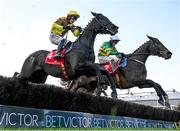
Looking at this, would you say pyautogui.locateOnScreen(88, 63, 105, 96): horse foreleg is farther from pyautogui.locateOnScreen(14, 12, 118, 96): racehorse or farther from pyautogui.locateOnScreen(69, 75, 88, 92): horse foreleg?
pyautogui.locateOnScreen(69, 75, 88, 92): horse foreleg

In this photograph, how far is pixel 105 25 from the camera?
1151 cm

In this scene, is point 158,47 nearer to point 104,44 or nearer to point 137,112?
point 104,44

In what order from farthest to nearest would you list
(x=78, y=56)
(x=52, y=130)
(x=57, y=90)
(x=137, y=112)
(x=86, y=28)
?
(x=137, y=112) → (x=86, y=28) → (x=78, y=56) → (x=57, y=90) → (x=52, y=130)

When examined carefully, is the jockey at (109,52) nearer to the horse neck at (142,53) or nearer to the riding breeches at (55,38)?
the horse neck at (142,53)

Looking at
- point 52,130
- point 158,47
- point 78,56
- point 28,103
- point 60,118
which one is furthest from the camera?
point 158,47

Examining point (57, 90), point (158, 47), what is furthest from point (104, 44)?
point (57, 90)

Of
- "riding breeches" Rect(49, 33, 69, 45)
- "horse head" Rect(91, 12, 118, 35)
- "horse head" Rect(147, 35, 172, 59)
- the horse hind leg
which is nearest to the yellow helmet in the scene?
"riding breeches" Rect(49, 33, 69, 45)

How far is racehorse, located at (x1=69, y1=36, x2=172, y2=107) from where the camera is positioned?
13992 millimetres

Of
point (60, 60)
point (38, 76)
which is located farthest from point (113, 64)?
point (60, 60)

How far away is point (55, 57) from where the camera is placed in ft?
36.3

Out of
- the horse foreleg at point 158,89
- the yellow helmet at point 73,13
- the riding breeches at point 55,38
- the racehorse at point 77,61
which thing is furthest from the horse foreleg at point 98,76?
the horse foreleg at point 158,89

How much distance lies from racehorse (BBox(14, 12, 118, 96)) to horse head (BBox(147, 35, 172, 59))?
364 cm

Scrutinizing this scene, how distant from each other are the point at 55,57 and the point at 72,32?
2.91 ft

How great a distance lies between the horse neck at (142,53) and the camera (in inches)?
573
